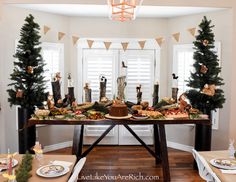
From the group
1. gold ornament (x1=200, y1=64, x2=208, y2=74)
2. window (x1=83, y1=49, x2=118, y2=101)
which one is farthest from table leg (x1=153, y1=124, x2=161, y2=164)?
window (x1=83, y1=49, x2=118, y2=101)

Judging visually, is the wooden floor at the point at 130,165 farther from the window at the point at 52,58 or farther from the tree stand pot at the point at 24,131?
the window at the point at 52,58

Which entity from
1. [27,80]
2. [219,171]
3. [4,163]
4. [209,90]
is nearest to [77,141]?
[27,80]

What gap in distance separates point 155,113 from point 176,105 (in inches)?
19.0

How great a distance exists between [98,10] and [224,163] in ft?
11.1

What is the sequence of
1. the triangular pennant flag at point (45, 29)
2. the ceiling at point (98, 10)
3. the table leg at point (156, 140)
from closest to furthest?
the table leg at point (156, 140) < the ceiling at point (98, 10) < the triangular pennant flag at point (45, 29)

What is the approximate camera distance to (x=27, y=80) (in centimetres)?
405

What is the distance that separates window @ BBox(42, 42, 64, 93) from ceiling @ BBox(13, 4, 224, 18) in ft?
2.11

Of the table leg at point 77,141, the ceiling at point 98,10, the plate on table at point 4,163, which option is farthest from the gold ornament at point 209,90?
the plate on table at point 4,163

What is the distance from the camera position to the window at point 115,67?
525 cm

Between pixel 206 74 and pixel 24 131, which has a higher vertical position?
pixel 206 74

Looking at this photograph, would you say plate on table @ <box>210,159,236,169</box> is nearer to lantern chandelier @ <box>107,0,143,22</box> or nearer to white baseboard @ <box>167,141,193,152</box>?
lantern chandelier @ <box>107,0,143,22</box>

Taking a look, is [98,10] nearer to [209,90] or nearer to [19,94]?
[19,94]

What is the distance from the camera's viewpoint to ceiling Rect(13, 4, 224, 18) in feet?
14.4

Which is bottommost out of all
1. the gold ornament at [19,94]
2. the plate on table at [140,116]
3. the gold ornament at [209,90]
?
the plate on table at [140,116]
